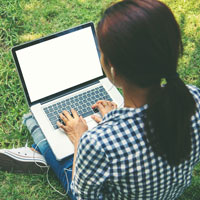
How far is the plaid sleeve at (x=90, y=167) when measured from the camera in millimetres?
1043

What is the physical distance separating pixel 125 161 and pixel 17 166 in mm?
1157

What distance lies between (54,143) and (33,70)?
18.6 inches

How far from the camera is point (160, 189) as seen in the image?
118 cm

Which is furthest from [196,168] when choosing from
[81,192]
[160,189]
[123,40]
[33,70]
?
[123,40]

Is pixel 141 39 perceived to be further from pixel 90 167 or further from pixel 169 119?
pixel 90 167

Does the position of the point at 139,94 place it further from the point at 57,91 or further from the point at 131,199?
the point at 57,91

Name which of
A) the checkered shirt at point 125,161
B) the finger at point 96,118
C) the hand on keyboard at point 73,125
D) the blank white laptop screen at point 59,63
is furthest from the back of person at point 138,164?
the blank white laptop screen at point 59,63

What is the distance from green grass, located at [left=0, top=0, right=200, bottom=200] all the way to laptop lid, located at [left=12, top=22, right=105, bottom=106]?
53 cm

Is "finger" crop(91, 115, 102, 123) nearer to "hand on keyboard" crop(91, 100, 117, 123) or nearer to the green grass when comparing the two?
"hand on keyboard" crop(91, 100, 117, 123)

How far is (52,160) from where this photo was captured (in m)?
1.82

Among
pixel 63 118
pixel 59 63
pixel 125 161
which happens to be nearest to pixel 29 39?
pixel 59 63

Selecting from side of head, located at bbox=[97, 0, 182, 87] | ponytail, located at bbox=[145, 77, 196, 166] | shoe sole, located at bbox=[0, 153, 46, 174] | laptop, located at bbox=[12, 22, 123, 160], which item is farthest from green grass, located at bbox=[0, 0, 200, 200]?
side of head, located at bbox=[97, 0, 182, 87]

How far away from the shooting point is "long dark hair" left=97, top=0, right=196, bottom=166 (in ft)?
3.01

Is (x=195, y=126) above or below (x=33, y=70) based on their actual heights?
below
